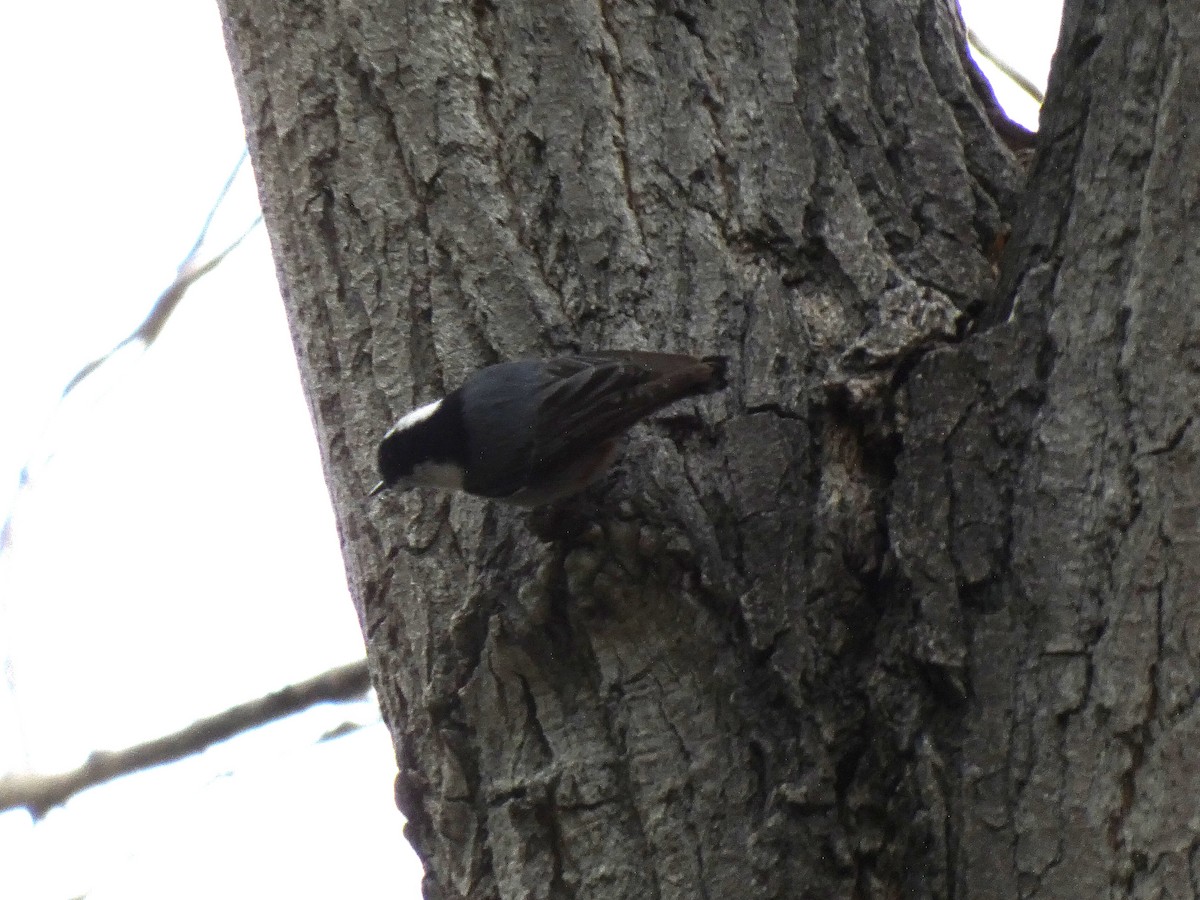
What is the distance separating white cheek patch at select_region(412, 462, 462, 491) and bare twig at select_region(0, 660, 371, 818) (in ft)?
5.49

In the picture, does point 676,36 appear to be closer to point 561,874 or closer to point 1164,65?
point 1164,65

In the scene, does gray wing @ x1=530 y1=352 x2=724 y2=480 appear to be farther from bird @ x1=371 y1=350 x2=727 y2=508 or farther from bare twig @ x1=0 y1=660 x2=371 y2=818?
bare twig @ x1=0 y1=660 x2=371 y2=818

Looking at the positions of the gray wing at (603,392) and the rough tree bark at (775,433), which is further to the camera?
the gray wing at (603,392)

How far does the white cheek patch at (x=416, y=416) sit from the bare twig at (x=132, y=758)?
5.76 feet

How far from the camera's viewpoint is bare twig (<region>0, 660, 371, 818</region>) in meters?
3.54

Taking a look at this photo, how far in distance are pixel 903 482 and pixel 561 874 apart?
652 mm

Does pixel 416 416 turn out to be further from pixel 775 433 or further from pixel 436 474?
pixel 775 433

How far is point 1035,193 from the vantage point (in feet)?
5.50

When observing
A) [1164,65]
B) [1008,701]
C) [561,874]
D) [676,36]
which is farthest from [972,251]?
[561,874]

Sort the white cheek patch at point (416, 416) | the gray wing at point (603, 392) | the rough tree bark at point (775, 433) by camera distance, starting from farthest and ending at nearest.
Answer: the white cheek patch at point (416, 416) < the gray wing at point (603, 392) < the rough tree bark at point (775, 433)

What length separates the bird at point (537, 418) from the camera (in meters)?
1.82

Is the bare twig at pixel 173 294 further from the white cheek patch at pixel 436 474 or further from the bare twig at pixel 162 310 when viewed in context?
the white cheek patch at pixel 436 474

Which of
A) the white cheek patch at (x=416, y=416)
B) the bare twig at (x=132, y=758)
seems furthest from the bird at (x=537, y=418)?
the bare twig at (x=132, y=758)

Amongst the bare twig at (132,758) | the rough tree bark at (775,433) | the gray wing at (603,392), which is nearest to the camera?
the rough tree bark at (775,433)
